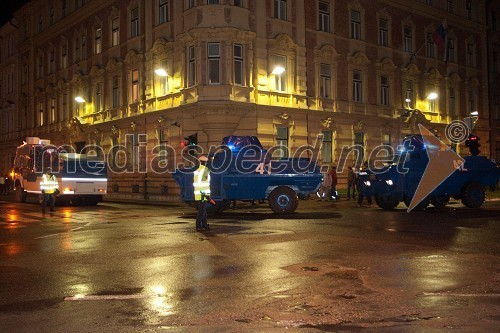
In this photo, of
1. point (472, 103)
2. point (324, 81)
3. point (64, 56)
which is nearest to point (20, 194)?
point (64, 56)

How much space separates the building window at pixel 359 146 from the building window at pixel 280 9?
8474 millimetres

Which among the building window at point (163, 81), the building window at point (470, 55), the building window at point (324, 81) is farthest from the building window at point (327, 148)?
the building window at point (470, 55)

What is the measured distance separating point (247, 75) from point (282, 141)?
4145mm

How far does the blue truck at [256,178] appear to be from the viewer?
60.2 feet

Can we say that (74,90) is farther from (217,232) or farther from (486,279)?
(486,279)

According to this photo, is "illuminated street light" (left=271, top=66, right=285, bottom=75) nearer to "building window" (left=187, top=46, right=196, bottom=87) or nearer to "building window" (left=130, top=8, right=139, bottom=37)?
"building window" (left=187, top=46, right=196, bottom=87)

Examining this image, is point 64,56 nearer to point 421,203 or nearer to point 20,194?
point 20,194

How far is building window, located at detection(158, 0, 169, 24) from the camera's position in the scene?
30.9 metres

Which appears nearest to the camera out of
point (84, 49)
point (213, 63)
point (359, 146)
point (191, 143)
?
point (191, 143)

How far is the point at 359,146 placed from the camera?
34281 millimetres

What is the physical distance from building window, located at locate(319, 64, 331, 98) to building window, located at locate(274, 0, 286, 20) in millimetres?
3778

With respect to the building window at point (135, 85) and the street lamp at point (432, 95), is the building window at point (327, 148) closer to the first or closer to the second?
the street lamp at point (432, 95)

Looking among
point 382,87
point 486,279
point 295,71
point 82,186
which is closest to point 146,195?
point 82,186

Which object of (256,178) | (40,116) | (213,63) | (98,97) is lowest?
(256,178)
